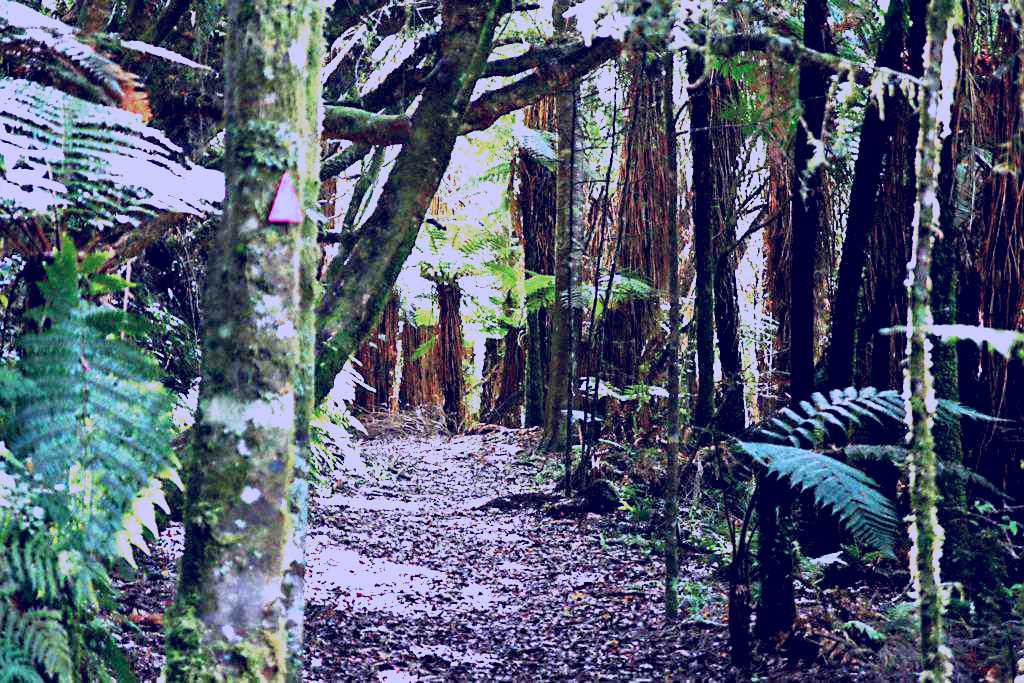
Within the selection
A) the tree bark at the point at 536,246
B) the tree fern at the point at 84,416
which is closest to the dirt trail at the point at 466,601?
the tree fern at the point at 84,416

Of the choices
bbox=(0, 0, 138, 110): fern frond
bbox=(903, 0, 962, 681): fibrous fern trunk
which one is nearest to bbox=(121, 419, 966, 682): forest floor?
bbox=(903, 0, 962, 681): fibrous fern trunk

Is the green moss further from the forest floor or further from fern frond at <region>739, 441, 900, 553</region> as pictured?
fern frond at <region>739, 441, 900, 553</region>

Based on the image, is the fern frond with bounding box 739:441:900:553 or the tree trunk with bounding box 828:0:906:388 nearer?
the fern frond with bounding box 739:441:900:553

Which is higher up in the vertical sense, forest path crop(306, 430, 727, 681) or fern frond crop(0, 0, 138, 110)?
fern frond crop(0, 0, 138, 110)

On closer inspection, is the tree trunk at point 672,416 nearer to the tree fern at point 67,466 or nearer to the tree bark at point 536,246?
the tree fern at point 67,466

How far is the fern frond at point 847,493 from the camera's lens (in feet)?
9.14

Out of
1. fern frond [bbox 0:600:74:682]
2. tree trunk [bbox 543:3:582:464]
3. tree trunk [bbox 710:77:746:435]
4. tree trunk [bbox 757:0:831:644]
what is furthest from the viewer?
tree trunk [bbox 543:3:582:464]

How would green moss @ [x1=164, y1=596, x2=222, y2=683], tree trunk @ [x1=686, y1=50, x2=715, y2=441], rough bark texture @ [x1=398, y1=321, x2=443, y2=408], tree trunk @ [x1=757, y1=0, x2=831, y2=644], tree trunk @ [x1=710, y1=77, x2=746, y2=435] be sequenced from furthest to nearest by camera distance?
rough bark texture @ [x1=398, y1=321, x2=443, y2=408]
tree trunk @ [x1=710, y1=77, x2=746, y2=435]
tree trunk @ [x1=686, y1=50, x2=715, y2=441]
tree trunk @ [x1=757, y1=0, x2=831, y2=644]
green moss @ [x1=164, y1=596, x2=222, y2=683]

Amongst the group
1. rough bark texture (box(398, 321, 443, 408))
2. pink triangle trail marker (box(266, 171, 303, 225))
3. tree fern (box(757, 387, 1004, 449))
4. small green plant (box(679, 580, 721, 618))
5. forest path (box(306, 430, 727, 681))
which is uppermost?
pink triangle trail marker (box(266, 171, 303, 225))

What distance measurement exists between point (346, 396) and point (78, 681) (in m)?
6.05

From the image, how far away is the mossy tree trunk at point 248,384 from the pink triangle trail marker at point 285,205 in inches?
0.5

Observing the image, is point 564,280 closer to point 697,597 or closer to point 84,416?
point 697,597

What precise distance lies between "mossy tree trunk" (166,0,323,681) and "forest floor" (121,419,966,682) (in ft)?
3.58

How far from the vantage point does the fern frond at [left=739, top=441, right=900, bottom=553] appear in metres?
2.79
